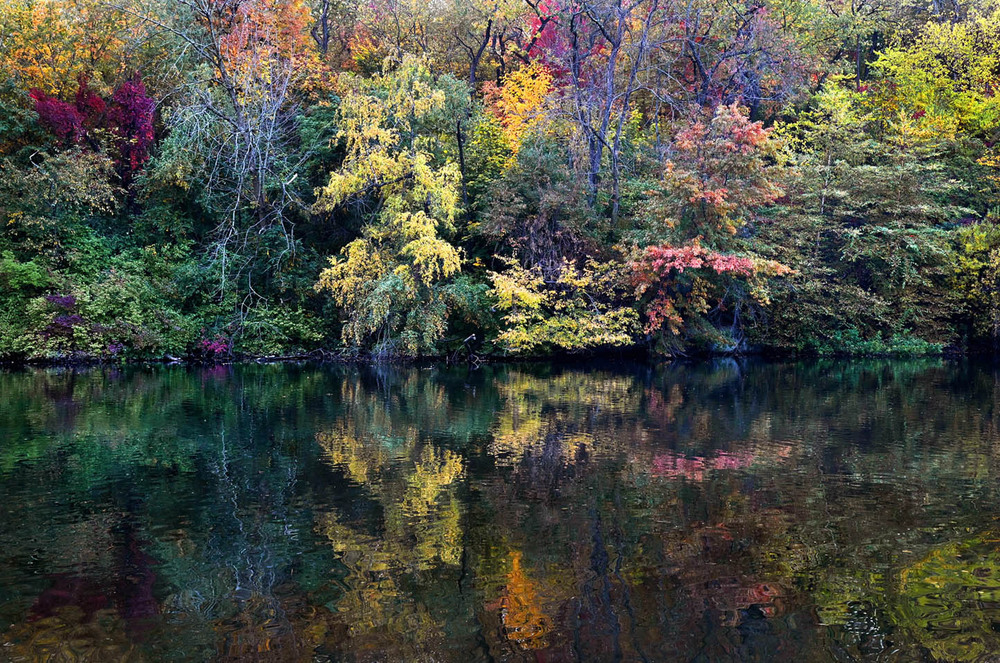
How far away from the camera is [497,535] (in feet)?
26.2

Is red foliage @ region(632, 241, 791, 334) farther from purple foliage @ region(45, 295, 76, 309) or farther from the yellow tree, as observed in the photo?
purple foliage @ region(45, 295, 76, 309)

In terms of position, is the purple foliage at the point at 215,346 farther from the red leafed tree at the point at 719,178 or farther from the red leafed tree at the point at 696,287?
the red leafed tree at the point at 719,178

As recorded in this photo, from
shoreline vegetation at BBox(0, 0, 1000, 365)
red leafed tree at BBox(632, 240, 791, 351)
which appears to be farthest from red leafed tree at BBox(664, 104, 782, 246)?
red leafed tree at BBox(632, 240, 791, 351)

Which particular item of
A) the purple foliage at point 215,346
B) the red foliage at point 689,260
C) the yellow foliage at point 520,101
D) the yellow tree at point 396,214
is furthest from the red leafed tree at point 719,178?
the purple foliage at point 215,346

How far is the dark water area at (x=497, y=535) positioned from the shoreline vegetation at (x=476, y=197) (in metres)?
11.3

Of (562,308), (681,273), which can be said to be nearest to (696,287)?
(681,273)

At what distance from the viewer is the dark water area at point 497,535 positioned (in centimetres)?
580

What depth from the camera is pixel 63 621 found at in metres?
5.89

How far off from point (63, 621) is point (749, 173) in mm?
23984

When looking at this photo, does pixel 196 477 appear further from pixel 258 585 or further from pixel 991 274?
pixel 991 274

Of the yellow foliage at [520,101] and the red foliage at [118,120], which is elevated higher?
the yellow foliage at [520,101]

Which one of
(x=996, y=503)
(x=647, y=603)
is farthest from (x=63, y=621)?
(x=996, y=503)

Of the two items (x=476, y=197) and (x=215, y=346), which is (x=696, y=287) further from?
(x=215, y=346)

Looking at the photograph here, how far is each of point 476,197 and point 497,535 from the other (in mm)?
22519
